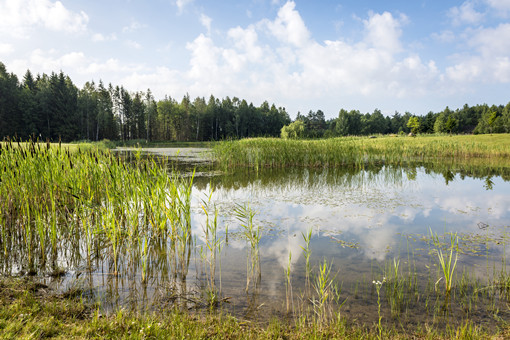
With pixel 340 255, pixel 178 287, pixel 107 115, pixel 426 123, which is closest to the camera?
pixel 178 287

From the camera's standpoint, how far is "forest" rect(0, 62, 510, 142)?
157 ft

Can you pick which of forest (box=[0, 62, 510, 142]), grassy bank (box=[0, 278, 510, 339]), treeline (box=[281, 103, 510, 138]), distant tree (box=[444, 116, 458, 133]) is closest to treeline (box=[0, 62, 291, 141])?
forest (box=[0, 62, 510, 142])

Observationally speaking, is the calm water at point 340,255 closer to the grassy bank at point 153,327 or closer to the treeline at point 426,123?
the grassy bank at point 153,327

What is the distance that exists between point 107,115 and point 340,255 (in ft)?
202

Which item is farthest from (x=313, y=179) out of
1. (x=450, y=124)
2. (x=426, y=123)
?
(x=426, y=123)

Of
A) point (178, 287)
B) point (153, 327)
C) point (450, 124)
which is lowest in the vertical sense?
point (178, 287)

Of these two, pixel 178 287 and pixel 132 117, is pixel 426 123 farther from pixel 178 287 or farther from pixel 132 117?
pixel 178 287

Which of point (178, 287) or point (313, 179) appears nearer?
point (178, 287)

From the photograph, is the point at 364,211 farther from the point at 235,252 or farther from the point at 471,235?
the point at 235,252

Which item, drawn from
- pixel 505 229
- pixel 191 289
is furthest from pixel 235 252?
pixel 505 229

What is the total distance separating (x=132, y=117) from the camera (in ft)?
198

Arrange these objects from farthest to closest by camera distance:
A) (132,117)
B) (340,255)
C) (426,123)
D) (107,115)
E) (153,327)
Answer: (426,123), (132,117), (107,115), (340,255), (153,327)

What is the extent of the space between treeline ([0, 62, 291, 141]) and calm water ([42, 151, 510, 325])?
103 feet

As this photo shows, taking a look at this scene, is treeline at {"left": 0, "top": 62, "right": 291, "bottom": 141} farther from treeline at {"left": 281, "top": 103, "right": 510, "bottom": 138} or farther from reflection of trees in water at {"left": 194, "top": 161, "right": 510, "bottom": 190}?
reflection of trees in water at {"left": 194, "top": 161, "right": 510, "bottom": 190}
